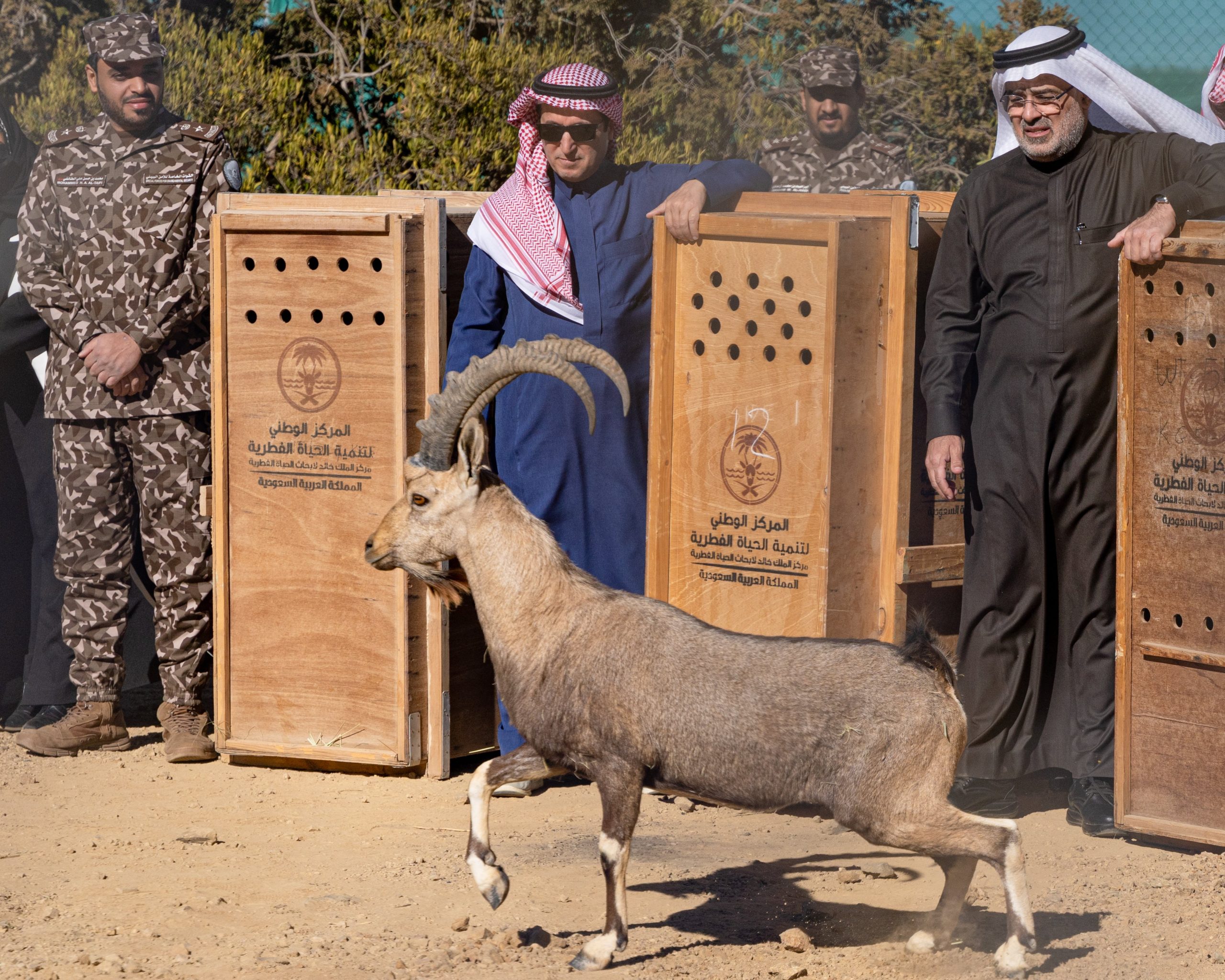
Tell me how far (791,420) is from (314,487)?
85.3 inches

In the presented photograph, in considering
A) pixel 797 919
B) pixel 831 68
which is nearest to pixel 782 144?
pixel 831 68

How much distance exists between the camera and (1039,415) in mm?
6434

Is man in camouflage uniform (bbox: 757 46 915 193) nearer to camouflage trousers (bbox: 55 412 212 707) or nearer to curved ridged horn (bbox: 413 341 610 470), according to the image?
camouflage trousers (bbox: 55 412 212 707)

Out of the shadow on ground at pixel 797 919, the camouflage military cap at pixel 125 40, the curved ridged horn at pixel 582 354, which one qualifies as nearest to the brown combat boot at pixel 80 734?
the camouflage military cap at pixel 125 40

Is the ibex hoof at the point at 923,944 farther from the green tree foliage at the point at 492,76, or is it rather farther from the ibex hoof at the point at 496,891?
the green tree foliage at the point at 492,76

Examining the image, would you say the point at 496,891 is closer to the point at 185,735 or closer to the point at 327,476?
the point at 327,476

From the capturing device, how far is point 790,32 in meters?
14.3

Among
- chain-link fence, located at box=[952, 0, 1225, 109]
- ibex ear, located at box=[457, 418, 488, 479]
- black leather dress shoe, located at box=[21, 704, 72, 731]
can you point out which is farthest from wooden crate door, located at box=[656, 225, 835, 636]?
chain-link fence, located at box=[952, 0, 1225, 109]

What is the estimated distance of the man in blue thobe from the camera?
6.85 meters

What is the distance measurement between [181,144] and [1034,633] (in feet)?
14.4

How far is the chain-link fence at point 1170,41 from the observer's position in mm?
11852

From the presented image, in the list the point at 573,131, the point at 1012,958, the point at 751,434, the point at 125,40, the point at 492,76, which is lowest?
the point at 1012,958

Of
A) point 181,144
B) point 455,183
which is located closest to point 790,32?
point 455,183

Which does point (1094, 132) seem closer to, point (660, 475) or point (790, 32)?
point (660, 475)
